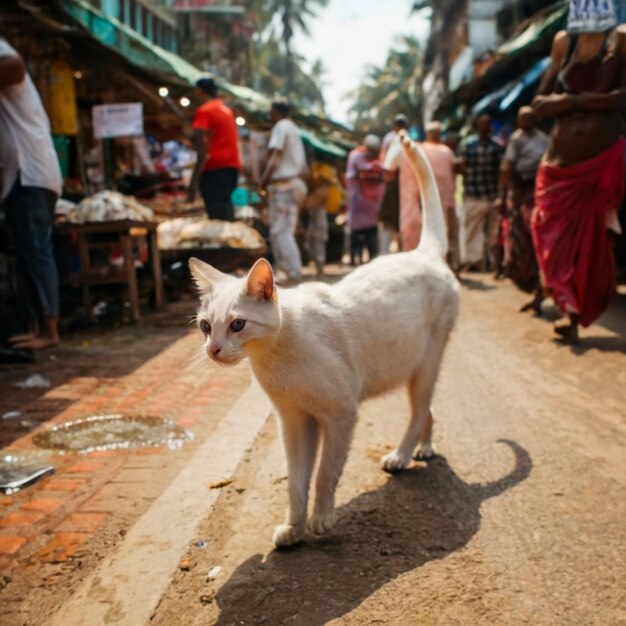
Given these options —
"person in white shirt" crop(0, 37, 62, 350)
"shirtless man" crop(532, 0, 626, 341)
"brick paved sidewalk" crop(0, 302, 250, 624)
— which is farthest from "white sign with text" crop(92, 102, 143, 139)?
"shirtless man" crop(532, 0, 626, 341)

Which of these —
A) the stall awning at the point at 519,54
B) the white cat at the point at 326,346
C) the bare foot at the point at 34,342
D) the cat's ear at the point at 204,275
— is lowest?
the bare foot at the point at 34,342

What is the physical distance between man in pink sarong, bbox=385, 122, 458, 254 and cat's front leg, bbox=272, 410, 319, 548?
17.4 feet

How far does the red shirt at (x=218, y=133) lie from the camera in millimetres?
7773

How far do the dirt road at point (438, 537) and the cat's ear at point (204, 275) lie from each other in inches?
36.5

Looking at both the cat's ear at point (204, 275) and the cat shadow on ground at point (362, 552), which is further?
the cat's ear at point (204, 275)

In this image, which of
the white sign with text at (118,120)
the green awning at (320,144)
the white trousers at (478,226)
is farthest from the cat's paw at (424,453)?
the green awning at (320,144)

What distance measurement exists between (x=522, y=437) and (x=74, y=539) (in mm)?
2175

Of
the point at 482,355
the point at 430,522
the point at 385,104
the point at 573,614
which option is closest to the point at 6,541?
the point at 430,522

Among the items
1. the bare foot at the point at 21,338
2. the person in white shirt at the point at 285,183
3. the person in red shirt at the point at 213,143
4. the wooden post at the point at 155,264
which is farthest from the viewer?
the person in white shirt at the point at 285,183

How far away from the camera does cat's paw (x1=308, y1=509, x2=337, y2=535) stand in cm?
235

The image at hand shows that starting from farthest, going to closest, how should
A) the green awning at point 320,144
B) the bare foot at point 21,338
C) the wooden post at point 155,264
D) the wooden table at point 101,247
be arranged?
the green awning at point 320,144
the wooden post at point 155,264
the wooden table at point 101,247
the bare foot at point 21,338

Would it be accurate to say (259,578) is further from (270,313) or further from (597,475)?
(597,475)

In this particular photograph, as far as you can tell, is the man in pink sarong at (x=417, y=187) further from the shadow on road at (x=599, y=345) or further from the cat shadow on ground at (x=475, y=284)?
the shadow on road at (x=599, y=345)

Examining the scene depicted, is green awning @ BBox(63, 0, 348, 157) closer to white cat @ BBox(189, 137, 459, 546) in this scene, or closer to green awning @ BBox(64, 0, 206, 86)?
green awning @ BBox(64, 0, 206, 86)
